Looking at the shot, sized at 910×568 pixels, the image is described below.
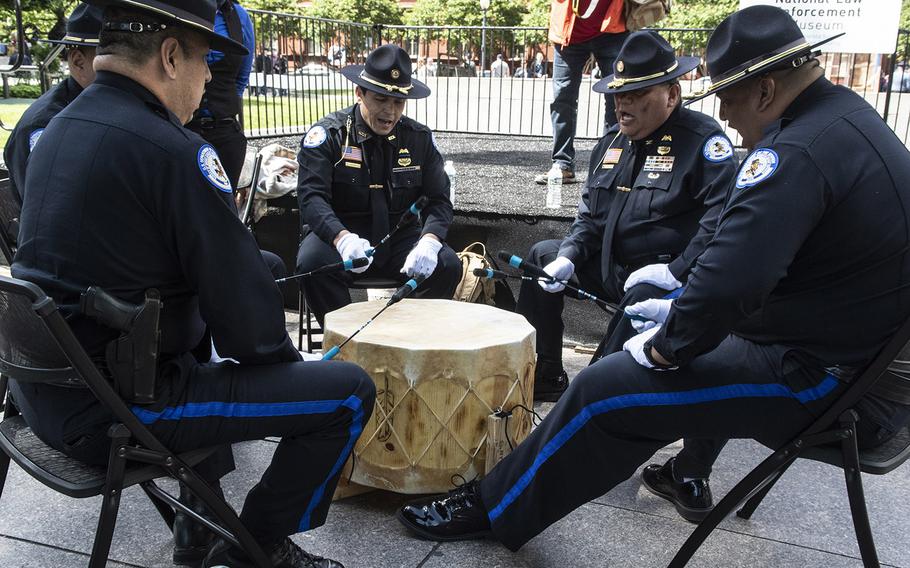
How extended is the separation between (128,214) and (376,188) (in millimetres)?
2370

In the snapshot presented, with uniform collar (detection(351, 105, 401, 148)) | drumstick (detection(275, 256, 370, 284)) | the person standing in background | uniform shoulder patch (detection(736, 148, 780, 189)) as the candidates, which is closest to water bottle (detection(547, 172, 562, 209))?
the person standing in background

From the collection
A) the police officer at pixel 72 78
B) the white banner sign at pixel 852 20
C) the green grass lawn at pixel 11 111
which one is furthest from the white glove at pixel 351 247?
the green grass lawn at pixel 11 111

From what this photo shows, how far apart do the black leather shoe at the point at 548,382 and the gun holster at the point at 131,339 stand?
230 cm

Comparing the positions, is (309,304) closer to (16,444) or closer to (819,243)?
(16,444)

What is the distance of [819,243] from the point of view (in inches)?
79.7

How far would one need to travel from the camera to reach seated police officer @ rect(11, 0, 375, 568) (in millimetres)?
1812

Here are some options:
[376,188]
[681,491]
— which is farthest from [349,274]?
[681,491]

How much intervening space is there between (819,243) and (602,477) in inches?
35.5

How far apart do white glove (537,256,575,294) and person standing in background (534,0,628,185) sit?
5.88ft

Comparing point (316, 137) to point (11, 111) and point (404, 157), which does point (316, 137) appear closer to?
point (404, 157)

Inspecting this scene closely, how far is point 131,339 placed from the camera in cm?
183

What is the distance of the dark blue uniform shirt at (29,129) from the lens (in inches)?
113

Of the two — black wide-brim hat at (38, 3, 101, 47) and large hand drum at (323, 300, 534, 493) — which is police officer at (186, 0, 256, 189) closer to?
black wide-brim hat at (38, 3, 101, 47)

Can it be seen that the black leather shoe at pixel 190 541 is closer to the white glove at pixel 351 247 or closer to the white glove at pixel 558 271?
the white glove at pixel 351 247
